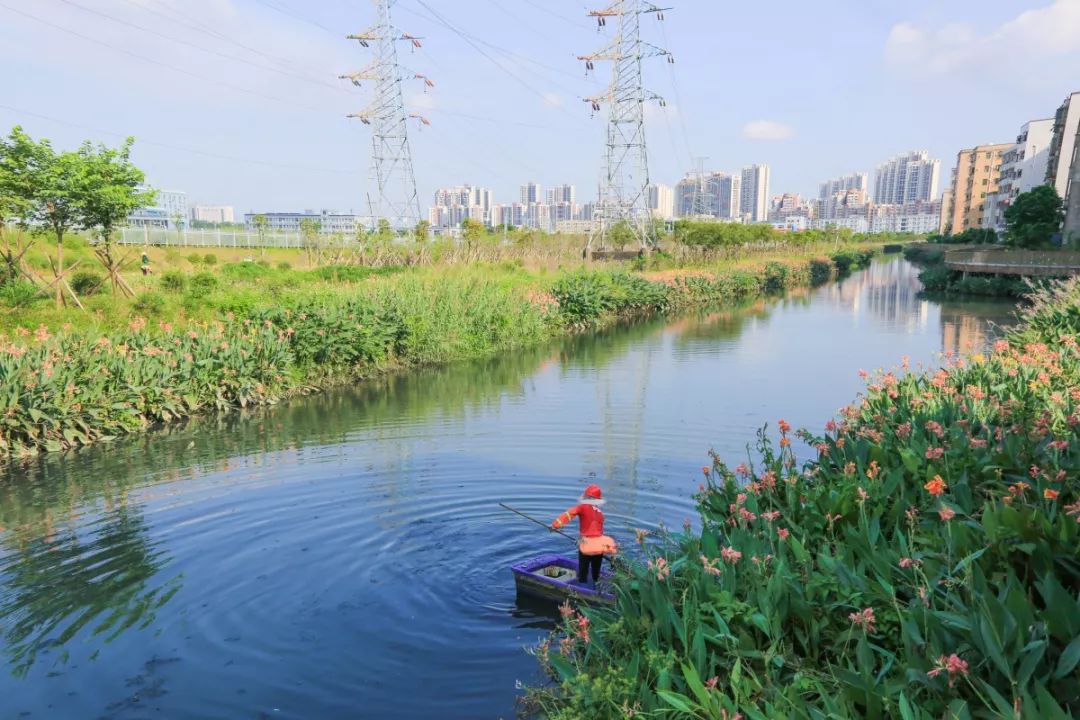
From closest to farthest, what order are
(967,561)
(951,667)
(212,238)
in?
(951,667) → (967,561) → (212,238)

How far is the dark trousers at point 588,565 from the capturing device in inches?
255

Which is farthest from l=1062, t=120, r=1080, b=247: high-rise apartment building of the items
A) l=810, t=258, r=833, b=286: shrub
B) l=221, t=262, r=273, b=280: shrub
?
l=221, t=262, r=273, b=280: shrub

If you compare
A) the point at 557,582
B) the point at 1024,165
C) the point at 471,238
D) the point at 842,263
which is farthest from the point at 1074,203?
the point at 557,582

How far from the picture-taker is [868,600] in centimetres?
389

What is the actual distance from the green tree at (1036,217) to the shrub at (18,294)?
54.1m

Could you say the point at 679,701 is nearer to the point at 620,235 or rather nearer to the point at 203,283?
the point at 203,283

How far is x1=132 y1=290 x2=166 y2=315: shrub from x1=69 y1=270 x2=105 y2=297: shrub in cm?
204

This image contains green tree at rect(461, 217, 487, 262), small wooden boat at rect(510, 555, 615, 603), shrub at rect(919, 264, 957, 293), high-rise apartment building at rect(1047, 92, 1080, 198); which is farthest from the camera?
high-rise apartment building at rect(1047, 92, 1080, 198)

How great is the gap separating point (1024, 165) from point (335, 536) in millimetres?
105890

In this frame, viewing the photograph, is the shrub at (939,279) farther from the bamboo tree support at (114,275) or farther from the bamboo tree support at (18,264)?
the bamboo tree support at (18,264)

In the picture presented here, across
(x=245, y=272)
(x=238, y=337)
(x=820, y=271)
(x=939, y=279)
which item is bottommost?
(x=820, y=271)

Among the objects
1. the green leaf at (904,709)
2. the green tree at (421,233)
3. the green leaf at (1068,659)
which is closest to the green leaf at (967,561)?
the green leaf at (1068,659)

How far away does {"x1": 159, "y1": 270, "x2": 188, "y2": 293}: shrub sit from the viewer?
74.3ft

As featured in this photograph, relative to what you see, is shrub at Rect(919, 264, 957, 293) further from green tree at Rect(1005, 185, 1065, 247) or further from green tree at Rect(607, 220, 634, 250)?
green tree at Rect(607, 220, 634, 250)
